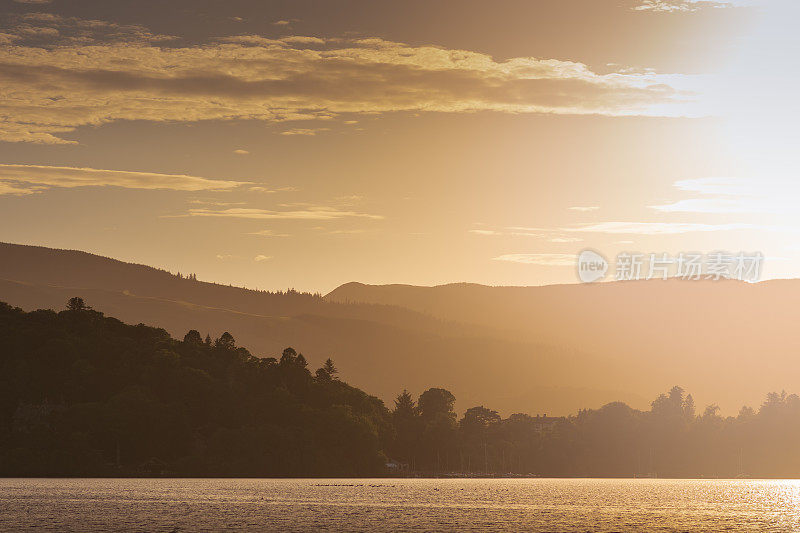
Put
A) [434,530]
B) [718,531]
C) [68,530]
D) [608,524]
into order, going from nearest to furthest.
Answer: [68,530] < [434,530] < [718,531] < [608,524]

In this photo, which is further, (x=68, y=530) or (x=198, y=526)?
(x=198, y=526)

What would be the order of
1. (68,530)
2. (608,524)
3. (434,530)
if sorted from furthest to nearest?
(608,524), (434,530), (68,530)

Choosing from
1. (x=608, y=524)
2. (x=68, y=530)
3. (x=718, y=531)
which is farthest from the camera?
(x=608, y=524)

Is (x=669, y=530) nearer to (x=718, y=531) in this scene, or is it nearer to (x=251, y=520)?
(x=718, y=531)

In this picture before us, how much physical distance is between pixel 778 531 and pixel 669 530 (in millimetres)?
20330

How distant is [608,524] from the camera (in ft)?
649

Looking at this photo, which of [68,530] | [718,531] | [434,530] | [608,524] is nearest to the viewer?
[68,530]

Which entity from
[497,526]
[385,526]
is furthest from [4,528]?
[497,526]

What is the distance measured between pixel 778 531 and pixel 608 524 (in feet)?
98.7

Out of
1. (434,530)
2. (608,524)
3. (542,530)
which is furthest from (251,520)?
(608,524)

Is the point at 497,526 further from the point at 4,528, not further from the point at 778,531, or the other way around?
the point at 4,528

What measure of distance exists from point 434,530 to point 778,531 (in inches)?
2518

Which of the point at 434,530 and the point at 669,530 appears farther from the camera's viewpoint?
the point at 669,530

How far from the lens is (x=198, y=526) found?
571ft
